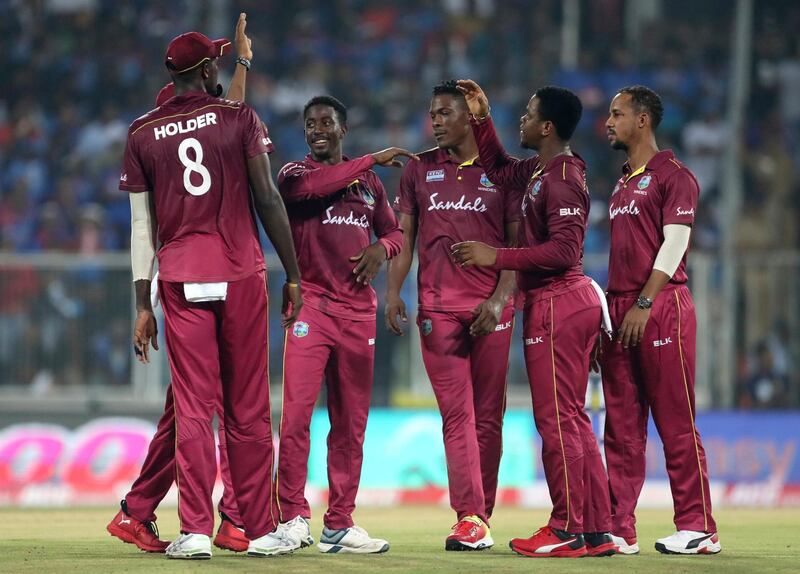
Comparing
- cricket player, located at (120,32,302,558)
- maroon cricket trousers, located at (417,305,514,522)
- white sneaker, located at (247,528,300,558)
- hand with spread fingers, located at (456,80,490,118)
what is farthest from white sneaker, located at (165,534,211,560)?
hand with spread fingers, located at (456,80,490,118)

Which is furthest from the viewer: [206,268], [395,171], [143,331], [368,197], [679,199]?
[395,171]

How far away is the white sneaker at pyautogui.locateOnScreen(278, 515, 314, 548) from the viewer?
732 centimetres

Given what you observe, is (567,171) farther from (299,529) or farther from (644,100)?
(299,529)

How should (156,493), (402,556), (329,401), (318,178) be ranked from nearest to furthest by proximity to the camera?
(402,556) < (156,493) < (318,178) < (329,401)

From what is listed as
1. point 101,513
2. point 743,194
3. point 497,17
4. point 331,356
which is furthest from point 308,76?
point 331,356

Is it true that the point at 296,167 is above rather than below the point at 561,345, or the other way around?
above

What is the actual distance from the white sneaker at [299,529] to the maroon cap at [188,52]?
8.54 ft

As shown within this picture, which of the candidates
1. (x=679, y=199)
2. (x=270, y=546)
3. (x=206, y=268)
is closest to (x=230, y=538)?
(x=270, y=546)

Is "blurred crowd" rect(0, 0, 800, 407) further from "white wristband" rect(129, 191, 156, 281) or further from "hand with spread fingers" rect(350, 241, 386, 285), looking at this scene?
"white wristband" rect(129, 191, 156, 281)

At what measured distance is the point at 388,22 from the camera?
20.0 m

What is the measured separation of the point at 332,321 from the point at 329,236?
523 millimetres

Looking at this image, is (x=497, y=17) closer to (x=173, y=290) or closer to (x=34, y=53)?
A: (x=34, y=53)

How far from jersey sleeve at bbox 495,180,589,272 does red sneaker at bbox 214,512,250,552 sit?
2066 mm

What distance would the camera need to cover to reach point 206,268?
659cm
